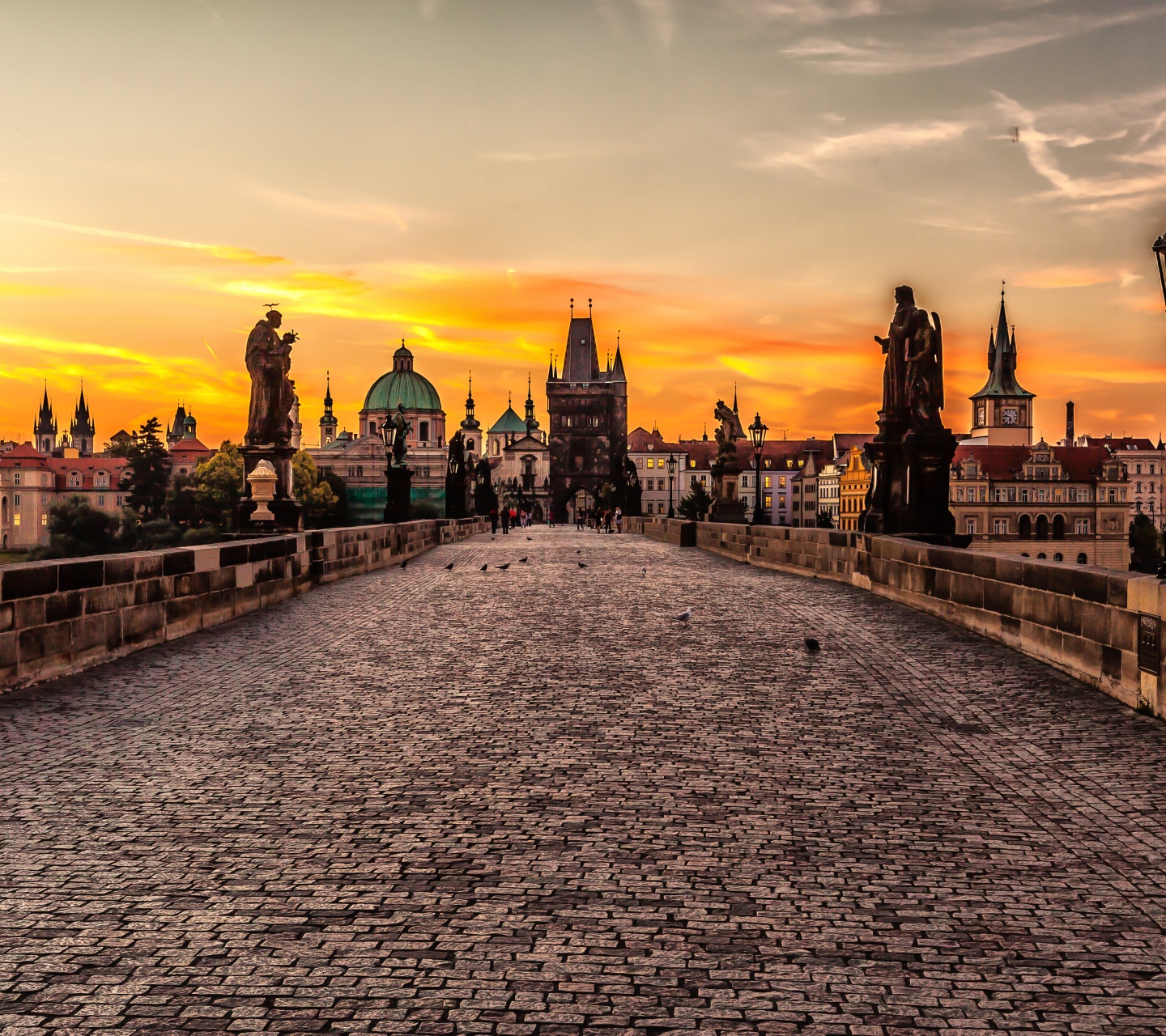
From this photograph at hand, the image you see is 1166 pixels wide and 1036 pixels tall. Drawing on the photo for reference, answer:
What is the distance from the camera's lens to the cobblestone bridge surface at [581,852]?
352cm

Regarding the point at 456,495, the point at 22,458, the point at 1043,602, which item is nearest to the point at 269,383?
the point at 1043,602

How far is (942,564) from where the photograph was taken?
46.0ft

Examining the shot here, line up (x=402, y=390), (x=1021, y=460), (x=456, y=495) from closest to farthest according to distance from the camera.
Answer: (x=456, y=495), (x=1021, y=460), (x=402, y=390)

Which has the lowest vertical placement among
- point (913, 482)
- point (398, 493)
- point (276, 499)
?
point (398, 493)

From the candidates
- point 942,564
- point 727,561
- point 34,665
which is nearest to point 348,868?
point 34,665

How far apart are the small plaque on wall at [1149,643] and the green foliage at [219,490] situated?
321ft

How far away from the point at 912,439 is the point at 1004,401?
559ft

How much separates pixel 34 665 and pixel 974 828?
22.5ft

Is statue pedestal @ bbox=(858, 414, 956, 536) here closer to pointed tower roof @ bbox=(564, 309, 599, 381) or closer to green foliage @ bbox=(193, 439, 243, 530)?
green foliage @ bbox=(193, 439, 243, 530)

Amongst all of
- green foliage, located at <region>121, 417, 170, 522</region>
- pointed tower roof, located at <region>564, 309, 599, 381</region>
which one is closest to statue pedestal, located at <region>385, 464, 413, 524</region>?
green foliage, located at <region>121, 417, 170, 522</region>

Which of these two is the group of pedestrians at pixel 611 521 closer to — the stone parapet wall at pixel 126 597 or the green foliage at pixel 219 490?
the green foliage at pixel 219 490

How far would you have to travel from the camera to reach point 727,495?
37.0 m

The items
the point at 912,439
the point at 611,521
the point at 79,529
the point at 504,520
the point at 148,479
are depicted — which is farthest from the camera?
the point at 148,479

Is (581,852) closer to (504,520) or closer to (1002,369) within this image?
(504,520)
